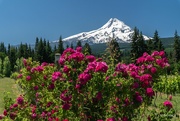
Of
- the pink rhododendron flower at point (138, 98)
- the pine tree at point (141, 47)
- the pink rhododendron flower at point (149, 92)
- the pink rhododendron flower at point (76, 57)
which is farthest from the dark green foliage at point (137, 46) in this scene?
the pink rhododendron flower at point (76, 57)

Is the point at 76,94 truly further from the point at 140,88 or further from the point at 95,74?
the point at 140,88

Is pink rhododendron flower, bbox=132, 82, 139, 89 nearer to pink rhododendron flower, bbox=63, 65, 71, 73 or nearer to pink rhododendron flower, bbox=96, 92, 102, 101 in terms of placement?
pink rhododendron flower, bbox=96, 92, 102, 101

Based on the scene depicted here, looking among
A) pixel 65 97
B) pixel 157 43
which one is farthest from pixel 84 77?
pixel 157 43

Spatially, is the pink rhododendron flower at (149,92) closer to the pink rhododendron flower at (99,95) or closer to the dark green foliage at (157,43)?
the pink rhododendron flower at (99,95)

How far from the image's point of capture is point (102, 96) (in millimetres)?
4555

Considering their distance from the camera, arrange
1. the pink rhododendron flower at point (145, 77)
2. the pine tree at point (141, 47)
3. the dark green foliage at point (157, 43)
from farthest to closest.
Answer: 1. the dark green foliage at point (157, 43)
2. the pine tree at point (141, 47)
3. the pink rhododendron flower at point (145, 77)

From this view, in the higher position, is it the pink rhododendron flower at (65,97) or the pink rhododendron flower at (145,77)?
the pink rhododendron flower at (145,77)

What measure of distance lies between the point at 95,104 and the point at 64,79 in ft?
2.13

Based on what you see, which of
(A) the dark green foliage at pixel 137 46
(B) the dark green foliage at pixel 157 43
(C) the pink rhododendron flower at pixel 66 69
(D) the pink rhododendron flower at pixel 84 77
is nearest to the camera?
(D) the pink rhododendron flower at pixel 84 77

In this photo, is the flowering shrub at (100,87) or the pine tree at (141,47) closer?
the flowering shrub at (100,87)

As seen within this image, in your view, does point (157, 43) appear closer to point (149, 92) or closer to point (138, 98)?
point (149, 92)

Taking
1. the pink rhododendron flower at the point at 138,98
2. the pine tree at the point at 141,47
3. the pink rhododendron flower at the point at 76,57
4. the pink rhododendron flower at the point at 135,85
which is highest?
the pine tree at the point at 141,47

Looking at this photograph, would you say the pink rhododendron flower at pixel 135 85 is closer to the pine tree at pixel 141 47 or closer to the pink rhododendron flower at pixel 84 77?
the pink rhododendron flower at pixel 84 77

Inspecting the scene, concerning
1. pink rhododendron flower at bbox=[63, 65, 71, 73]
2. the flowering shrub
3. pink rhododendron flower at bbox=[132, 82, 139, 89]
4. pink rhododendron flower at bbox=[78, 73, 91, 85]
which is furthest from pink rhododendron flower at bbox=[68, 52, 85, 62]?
pink rhododendron flower at bbox=[132, 82, 139, 89]
